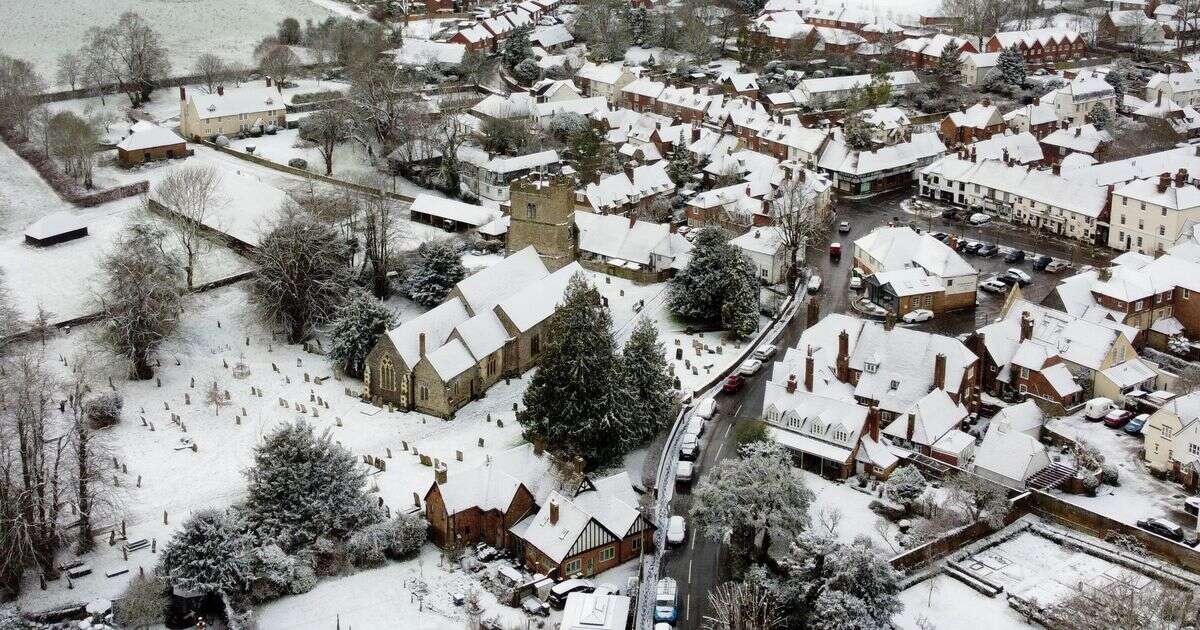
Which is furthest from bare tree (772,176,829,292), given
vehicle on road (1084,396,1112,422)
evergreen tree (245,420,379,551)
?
evergreen tree (245,420,379,551)

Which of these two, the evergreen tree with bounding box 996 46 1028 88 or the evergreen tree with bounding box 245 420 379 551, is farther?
the evergreen tree with bounding box 996 46 1028 88

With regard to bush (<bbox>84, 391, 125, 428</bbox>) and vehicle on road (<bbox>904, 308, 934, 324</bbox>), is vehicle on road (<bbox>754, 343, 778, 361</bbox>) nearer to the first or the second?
vehicle on road (<bbox>904, 308, 934, 324</bbox>)

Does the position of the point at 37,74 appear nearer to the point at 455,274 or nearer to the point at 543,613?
the point at 455,274

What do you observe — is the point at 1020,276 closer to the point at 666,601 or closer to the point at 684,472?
the point at 684,472

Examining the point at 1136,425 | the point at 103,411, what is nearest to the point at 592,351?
the point at 103,411

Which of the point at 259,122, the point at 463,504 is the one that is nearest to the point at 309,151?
the point at 259,122
